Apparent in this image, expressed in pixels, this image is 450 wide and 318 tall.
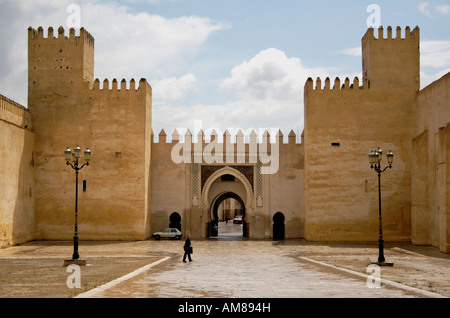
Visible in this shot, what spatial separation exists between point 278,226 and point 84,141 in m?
9.31

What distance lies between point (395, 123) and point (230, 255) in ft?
32.8

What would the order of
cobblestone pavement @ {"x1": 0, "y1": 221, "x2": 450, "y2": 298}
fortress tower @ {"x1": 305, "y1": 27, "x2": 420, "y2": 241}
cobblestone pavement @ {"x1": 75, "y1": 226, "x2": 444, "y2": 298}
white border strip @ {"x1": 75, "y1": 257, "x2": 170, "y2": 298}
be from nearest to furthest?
white border strip @ {"x1": 75, "y1": 257, "x2": 170, "y2": 298}, cobblestone pavement @ {"x1": 75, "y1": 226, "x2": 444, "y2": 298}, cobblestone pavement @ {"x1": 0, "y1": 221, "x2": 450, "y2": 298}, fortress tower @ {"x1": 305, "y1": 27, "x2": 420, "y2": 241}

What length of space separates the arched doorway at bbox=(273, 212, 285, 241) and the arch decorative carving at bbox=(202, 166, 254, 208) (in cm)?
130

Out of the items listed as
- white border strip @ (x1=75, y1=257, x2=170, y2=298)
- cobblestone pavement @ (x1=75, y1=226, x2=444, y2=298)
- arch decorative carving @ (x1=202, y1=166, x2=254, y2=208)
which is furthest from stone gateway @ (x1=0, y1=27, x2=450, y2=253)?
white border strip @ (x1=75, y1=257, x2=170, y2=298)

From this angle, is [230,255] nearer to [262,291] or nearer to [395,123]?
[262,291]

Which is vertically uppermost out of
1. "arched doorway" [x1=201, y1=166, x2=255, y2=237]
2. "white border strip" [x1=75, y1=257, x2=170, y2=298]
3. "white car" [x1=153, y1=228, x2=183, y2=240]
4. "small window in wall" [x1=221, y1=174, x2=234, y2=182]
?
"small window in wall" [x1=221, y1=174, x2=234, y2=182]

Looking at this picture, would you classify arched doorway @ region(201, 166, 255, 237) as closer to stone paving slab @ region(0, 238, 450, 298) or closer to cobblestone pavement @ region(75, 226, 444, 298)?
stone paving slab @ region(0, 238, 450, 298)

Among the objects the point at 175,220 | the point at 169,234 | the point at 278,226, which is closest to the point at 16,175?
the point at 169,234

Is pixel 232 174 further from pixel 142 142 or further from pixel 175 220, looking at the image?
pixel 142 142

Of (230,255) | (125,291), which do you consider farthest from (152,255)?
(125,291)

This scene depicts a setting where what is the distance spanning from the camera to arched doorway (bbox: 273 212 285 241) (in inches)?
939

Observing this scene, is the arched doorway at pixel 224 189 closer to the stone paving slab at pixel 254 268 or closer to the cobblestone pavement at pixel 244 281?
the stone paving slab at pixel 254 268

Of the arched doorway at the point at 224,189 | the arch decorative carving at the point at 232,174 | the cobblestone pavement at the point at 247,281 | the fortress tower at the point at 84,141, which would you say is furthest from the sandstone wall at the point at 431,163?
the fortress tower at the point at 84,141

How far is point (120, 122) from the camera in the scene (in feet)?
74.0
